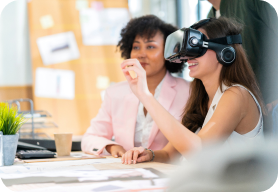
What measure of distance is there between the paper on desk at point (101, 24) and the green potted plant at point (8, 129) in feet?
10.3

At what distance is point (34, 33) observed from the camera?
4.02 meters

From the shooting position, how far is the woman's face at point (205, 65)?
46.5 inches

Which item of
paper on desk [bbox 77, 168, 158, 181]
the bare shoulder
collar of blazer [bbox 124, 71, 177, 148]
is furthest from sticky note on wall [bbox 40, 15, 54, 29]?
paper on desk [bbox 77, 168, 158, 181]

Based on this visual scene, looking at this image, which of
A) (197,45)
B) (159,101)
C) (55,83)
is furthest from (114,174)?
(55,83)

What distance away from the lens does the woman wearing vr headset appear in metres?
1.03

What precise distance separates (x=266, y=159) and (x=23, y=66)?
4.10 m

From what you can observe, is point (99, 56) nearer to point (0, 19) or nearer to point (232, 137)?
point (0, 19)

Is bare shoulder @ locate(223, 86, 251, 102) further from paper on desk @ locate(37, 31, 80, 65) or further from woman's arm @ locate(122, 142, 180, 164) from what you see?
paper on desk @ locate(37, 31, 80, 65)

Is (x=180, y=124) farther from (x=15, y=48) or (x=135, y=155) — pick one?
(x=15, y=48)

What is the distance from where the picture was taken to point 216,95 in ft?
3.93

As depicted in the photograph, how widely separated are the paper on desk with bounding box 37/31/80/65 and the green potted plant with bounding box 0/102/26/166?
310 centimetres

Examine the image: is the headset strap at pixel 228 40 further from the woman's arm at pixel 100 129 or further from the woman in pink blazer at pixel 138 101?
the woman's arm at pixel 100 129

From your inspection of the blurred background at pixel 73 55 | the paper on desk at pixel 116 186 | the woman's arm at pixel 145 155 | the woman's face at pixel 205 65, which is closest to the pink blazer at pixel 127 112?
the woman's arm at pixel 145 155

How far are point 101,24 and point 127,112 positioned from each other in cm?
Result: 276
